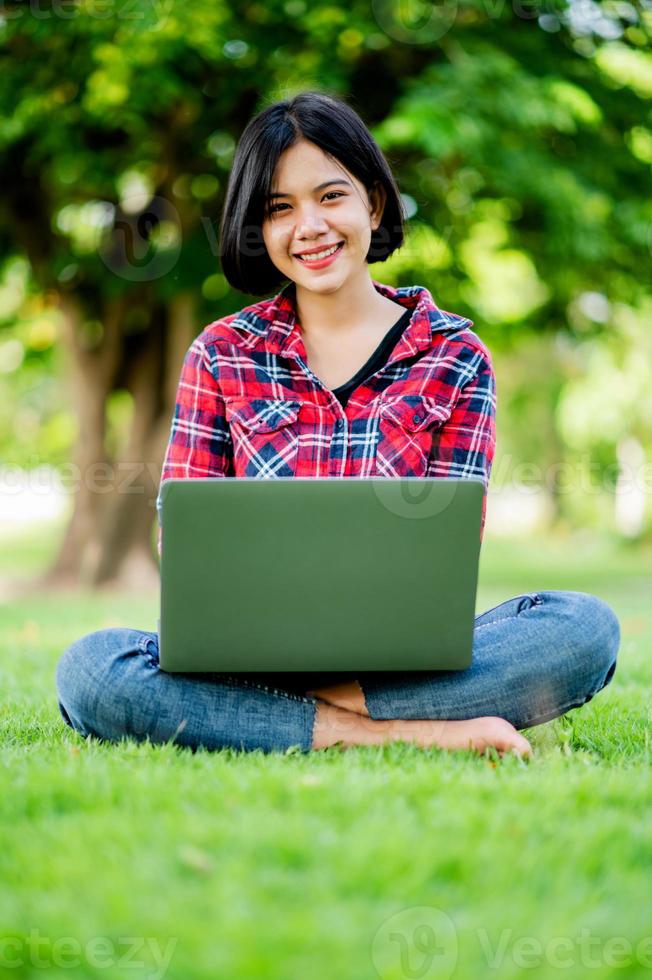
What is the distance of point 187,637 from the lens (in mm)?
2193

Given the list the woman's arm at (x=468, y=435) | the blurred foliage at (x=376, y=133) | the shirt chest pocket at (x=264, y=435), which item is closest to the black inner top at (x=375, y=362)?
the shirt chest pocket at (x=264, y=435)

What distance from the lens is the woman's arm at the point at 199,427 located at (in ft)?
9.46

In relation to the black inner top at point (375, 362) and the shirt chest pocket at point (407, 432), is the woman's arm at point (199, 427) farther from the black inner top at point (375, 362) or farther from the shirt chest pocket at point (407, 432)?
the shirt chest pocket at point (407, 432)

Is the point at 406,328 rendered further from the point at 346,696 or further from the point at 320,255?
the point at 346,696

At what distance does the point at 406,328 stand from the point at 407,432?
1.16 feet

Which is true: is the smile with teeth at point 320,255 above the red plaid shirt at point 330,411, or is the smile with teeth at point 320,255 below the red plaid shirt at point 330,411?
above

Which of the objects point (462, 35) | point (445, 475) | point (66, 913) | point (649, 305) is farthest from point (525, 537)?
point (66, 913)

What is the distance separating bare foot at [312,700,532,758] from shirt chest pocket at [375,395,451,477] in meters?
0.64

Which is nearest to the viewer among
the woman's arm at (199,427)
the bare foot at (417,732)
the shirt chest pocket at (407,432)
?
the bare foot at (417,732)

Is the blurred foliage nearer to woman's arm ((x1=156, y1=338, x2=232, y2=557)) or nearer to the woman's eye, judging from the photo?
the woman's eye

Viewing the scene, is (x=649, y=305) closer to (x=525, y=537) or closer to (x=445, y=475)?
(x=445, y=475)

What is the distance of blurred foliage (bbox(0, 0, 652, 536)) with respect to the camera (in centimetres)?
721

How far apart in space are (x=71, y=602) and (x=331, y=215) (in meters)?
6.55

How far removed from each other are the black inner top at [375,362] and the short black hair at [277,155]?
385 millimetres
